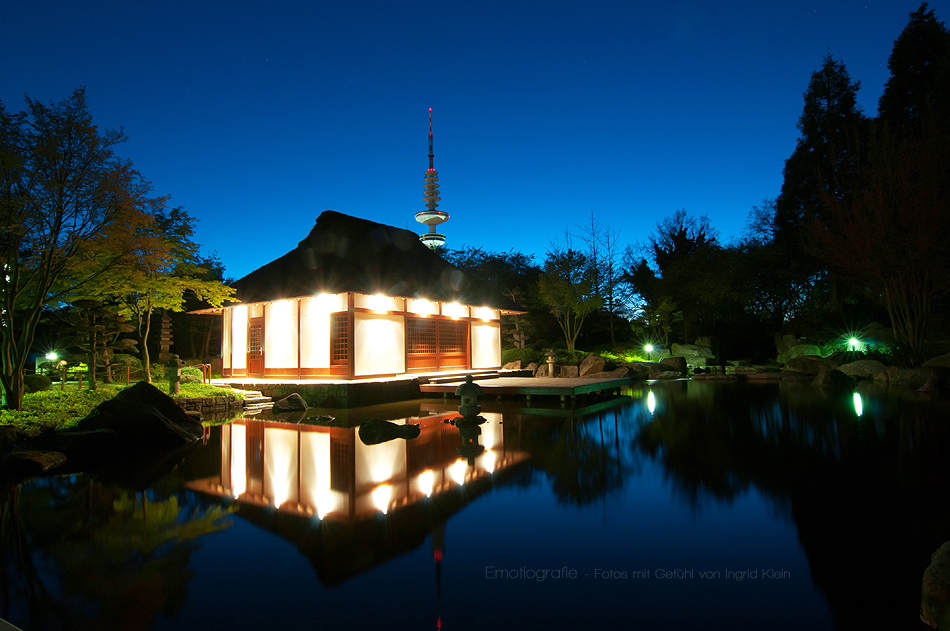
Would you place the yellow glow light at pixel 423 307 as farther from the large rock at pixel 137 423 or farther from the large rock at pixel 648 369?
the large rock at pixel 648 369

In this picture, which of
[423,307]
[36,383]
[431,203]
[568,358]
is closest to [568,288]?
[568,358]

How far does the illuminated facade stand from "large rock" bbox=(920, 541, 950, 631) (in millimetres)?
11782

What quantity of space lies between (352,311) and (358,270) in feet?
4.98

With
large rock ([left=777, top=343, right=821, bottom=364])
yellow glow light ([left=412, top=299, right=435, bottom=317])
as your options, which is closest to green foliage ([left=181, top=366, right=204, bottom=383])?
yellow glow light ([left=412, top=299, right=435, bottom=317])

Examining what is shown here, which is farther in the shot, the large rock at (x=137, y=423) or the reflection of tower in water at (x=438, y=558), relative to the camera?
the large rock at (x=137, y=423)

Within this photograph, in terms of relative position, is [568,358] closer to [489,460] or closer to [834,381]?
[834,381]

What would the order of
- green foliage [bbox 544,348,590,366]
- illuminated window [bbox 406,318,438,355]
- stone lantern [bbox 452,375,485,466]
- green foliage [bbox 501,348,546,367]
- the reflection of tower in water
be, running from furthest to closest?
green foliage [bbox 501,348,546,367]
green foliage [bbox 544,348,590,366]
illuminated window [bbox 406,318,438,355]
stone lantern [bbox 452,375,485,466]
the reflection of tower in water

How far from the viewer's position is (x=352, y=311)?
13.0 metres

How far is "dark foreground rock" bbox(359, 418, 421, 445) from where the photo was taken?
7.25 meters

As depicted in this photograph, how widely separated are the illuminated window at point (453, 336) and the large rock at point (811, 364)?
13.3 meters

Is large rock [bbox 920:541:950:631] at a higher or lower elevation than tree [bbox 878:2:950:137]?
lower

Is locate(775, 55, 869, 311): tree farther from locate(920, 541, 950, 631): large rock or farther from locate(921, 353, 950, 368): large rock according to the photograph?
locate(920, 541, 950, 631): large rock

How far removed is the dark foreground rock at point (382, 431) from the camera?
725cm

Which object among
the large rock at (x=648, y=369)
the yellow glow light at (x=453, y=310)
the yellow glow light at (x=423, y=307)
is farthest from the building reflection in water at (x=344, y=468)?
the large rock at (x=648, y=369)
